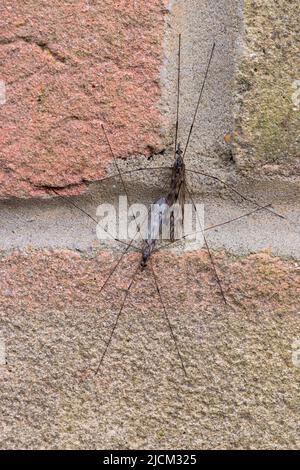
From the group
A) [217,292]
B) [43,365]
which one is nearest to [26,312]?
[43,365]

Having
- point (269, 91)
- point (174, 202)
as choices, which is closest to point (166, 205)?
point (174, 202)

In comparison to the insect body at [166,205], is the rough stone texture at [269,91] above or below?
above

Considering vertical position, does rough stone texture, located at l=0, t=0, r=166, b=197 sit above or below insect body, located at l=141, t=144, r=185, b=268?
above

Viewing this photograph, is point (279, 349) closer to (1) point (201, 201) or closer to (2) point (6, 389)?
(1) point (201, 201)

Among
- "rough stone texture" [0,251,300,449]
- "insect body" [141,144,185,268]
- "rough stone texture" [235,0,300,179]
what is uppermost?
"rough stone texture" [235,0,300,179]

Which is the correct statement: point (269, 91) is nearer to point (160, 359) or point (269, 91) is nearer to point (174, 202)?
point (174, 202)
